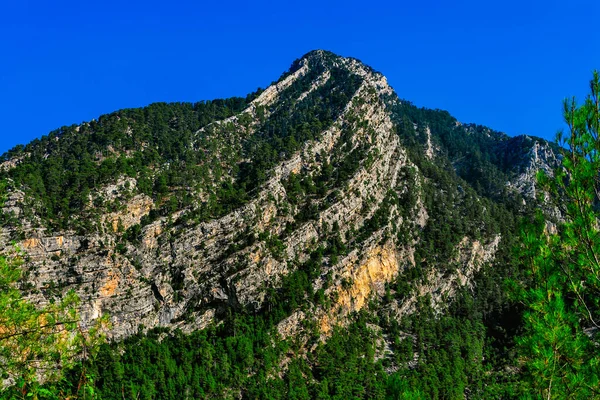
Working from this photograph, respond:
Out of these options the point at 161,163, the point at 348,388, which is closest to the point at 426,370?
the point at 348,388

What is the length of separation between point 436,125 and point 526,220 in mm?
180762

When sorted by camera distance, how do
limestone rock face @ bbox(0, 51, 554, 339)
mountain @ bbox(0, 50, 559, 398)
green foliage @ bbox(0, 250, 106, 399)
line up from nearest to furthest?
green foliage @ bbox(0, 250, 106, 399) < mountain @ bbox(0, 50, 559, 398) < limestone rock face @ bbox(0, 51, 554, 339)

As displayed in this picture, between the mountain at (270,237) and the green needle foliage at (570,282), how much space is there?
224 feet

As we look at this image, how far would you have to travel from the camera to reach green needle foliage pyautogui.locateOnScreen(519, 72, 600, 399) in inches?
348

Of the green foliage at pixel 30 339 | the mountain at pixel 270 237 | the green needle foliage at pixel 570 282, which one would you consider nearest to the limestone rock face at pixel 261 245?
the mountain at pixel 270 237

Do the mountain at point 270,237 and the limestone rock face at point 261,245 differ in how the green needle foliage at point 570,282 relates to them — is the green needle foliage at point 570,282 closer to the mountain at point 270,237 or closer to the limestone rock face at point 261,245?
the mountain at point 270,237

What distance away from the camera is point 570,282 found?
31.5ft

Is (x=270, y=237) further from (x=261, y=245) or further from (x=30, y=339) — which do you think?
(x=30, y=339)

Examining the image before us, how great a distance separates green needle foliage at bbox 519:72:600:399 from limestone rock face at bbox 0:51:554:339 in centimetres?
7987

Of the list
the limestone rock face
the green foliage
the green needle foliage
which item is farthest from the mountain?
the green needle foliage

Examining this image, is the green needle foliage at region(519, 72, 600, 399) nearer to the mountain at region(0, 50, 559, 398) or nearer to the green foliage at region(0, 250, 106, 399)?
the green foliage at region(0, 250, 106, 399)

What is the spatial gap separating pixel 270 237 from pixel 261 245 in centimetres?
393

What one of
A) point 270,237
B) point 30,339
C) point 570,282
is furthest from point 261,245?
point 570,282

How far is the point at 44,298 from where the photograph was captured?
254 ft
